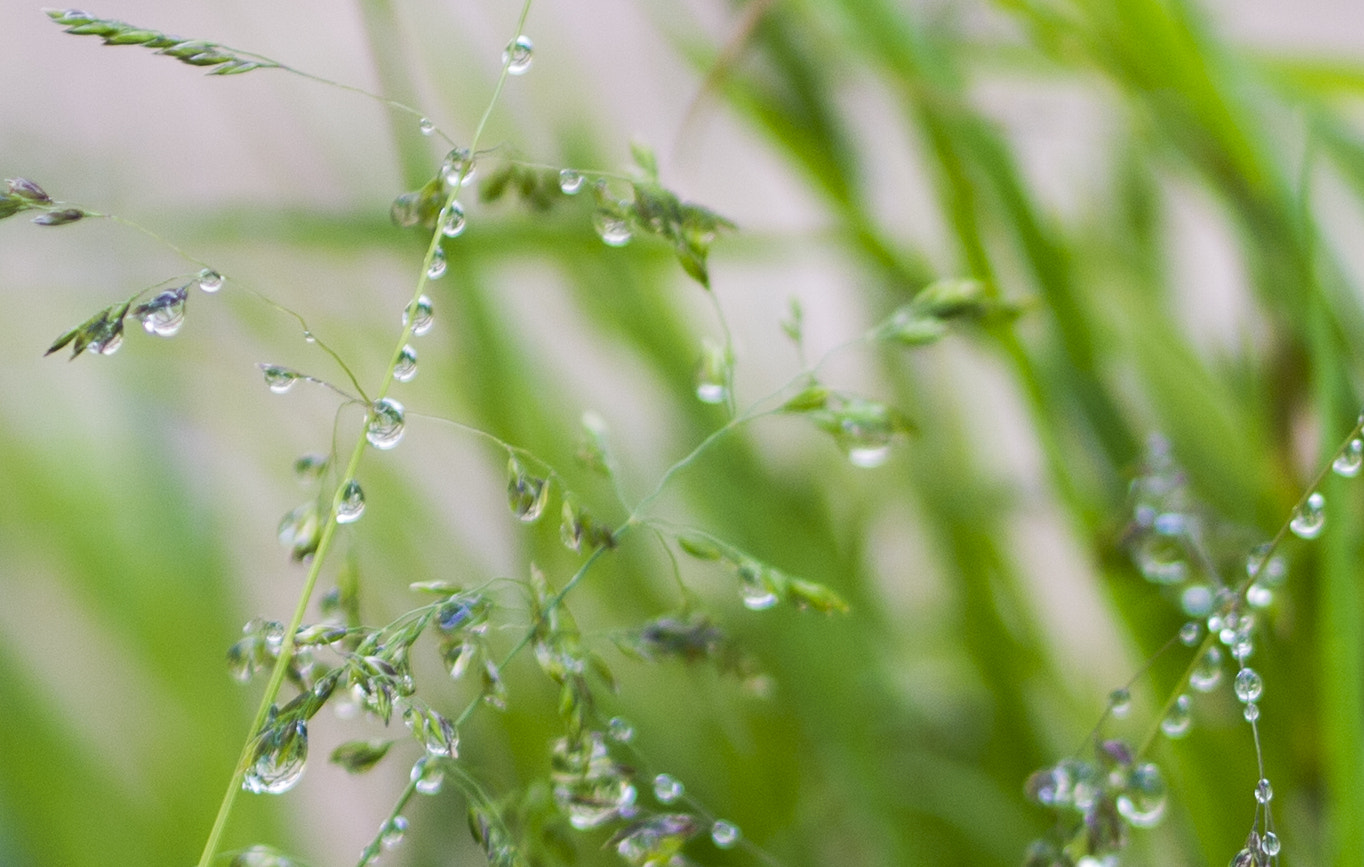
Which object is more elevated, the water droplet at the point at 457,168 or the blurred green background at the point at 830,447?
the water droplet at the point at 457,168

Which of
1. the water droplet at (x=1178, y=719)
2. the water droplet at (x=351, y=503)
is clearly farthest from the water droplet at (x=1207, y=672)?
the water droplet at (x=351, y=503)

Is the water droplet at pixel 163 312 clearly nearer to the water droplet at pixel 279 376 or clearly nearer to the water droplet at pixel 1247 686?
the water droplet at pixel 279 376

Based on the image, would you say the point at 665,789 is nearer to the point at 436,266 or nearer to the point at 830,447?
the point at 436,266

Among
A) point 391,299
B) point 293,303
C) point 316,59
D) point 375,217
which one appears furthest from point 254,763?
point 316,59

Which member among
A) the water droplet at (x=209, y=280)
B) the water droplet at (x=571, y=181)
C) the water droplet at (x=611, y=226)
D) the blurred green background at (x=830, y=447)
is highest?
the water droplet at (x=571, y=181)

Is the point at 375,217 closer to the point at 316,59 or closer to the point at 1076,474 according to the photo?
the point at 1076,474

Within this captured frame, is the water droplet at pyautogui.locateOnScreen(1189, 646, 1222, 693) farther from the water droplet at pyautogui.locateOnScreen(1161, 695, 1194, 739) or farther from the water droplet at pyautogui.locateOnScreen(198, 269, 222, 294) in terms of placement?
the water droplet at pyautogui.locateOnScreen(198, 269, 222, 294)
